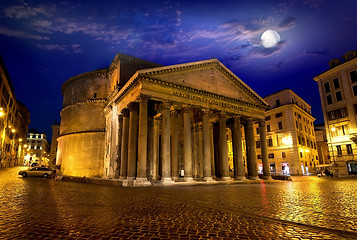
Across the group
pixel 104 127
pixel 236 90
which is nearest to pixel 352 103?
pixel 236 90

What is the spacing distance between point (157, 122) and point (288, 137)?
27.5 meters

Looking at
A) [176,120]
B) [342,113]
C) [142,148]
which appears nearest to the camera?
[142,148]

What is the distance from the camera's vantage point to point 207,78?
23.9 meters

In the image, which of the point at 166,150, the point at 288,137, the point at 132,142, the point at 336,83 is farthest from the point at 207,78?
the point at 288,137

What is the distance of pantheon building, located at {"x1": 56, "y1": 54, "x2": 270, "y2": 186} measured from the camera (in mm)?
19969

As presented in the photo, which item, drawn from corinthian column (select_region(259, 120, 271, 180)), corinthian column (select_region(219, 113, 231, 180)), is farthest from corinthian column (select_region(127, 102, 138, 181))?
corinthian column (select_region(259, 120, 271, 180))

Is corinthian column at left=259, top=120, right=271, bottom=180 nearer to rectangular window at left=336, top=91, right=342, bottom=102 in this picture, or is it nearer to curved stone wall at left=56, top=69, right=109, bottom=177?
rectangular window at left=336, top=91, right=342, bottom=102

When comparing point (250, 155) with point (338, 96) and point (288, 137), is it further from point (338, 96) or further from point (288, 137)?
point (338, 96)

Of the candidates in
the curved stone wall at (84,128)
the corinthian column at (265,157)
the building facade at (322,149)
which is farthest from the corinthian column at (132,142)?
the building facade at (322,149)

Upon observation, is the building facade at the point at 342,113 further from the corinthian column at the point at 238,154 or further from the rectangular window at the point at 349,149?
the corinthian column at the point at 238,154

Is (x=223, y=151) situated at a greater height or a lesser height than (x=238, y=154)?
greater

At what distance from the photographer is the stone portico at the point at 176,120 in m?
19.5

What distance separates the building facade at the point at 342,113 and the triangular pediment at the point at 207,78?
50.0 ft

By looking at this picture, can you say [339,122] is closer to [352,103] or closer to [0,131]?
[352,103]
